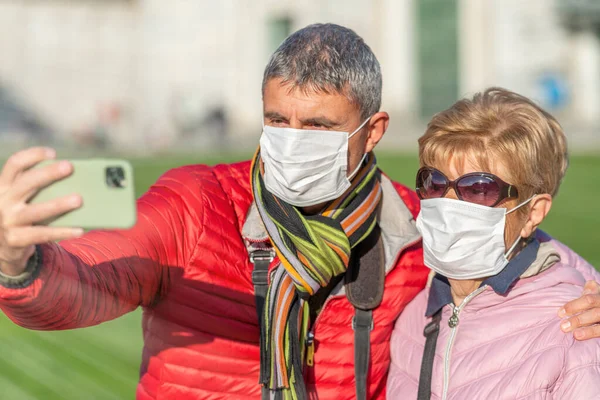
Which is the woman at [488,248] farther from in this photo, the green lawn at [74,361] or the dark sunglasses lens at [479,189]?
the green lawn at [74,361]

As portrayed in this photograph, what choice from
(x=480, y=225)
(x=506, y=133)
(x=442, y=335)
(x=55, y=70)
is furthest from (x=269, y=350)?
(x=55, y=70)

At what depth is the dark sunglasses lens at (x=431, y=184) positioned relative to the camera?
3.03 m

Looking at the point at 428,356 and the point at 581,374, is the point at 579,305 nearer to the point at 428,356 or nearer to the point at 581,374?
the point at 581,374

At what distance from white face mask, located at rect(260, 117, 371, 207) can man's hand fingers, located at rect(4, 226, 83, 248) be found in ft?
3.78

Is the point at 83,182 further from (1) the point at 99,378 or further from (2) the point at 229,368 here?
(1) the point at 99,378

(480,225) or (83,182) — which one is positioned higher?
(83,182)

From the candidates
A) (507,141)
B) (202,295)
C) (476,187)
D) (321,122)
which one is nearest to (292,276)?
(202,295)

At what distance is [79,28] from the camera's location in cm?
4059

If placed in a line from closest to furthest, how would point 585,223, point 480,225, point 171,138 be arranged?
point 480,225 < point 585,223 < point 171,138

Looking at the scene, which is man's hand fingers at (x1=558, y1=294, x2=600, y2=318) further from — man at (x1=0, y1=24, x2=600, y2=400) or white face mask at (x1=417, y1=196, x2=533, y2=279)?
white face mask at (x1=417, y1=196, x2=533, y2=279)

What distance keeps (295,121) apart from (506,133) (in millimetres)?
668

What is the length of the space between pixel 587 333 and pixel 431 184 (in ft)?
2.15

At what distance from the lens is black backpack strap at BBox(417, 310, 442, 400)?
9.91 ft

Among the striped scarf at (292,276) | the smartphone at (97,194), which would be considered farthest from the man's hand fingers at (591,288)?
the smartphone at (97,194)
